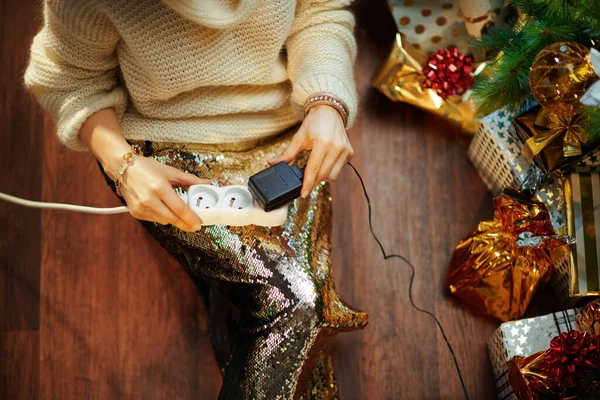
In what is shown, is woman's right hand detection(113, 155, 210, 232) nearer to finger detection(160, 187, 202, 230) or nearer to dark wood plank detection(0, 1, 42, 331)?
finger detection(160, 187, 202, 230)

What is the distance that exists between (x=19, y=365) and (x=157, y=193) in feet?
2.04

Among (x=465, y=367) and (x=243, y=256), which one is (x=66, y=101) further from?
(x=465, y=367)

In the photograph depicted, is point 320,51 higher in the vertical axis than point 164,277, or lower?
higher

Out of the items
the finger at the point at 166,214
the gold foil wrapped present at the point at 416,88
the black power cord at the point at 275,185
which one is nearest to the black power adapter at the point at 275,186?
the black power cord at the point at 275,185

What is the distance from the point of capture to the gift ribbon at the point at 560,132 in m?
0.97

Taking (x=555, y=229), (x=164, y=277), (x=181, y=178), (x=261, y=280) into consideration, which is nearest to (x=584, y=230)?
→ (x=555, y=229)

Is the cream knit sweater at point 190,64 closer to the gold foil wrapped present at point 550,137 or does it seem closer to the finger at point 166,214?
the finger at point 166,214

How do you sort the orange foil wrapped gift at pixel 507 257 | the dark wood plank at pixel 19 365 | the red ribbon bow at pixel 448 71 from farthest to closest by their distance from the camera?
the red ribbon bow at pixel 448 71
the dark wood plank at pixel 19 365
the orange foil wrapped gift at pixel 507 257

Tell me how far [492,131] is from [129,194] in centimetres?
72

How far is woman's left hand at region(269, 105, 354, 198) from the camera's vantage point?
2.79ft

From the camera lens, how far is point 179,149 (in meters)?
0.96

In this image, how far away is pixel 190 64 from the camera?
0.86m

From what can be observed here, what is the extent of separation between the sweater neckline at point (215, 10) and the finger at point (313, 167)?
21 cm

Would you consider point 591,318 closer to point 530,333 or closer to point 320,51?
point 530,333
